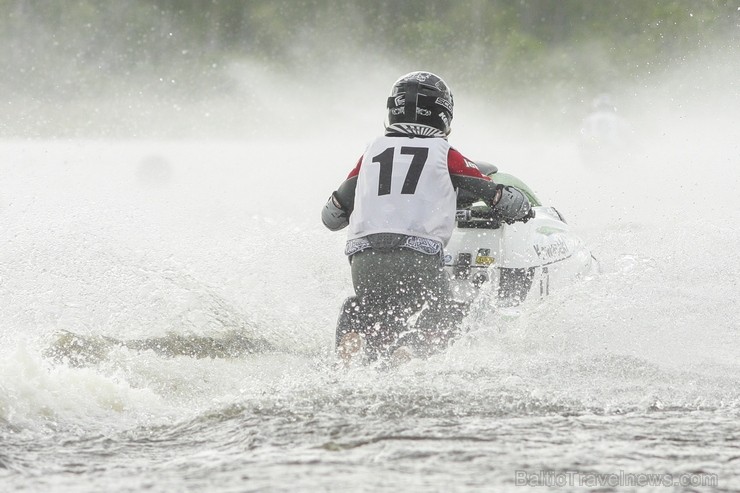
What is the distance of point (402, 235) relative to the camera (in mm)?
5332

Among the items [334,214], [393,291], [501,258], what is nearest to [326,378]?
[393,291]

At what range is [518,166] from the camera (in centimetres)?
2414

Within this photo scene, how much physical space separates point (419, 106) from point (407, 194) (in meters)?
0.57

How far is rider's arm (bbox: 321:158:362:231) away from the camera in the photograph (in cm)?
568

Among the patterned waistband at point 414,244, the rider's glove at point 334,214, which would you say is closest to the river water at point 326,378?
the patterned waistband at point 414,244

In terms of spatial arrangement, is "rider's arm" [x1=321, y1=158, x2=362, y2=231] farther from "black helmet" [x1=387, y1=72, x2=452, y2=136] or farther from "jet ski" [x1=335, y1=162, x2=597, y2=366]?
"jet ski" [x1=335, y1=162, x2=597, y2=366]

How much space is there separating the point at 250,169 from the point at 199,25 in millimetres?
28145

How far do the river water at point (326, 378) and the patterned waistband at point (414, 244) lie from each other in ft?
1.58

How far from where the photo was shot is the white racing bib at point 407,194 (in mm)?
5359

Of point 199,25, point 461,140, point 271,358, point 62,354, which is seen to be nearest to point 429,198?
point 271,358

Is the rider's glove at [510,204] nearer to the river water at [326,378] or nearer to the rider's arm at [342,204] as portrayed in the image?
the river water at [326,378]

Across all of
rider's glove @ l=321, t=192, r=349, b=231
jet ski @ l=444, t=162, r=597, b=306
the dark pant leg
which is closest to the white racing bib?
the dark pant leg

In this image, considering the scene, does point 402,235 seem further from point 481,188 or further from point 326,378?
point 326,378

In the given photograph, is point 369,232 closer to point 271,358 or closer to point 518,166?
point 271,358
